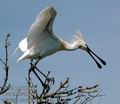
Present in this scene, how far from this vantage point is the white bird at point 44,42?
9123mm

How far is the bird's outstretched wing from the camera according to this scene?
355 inches

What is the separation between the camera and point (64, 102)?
23.0 ft

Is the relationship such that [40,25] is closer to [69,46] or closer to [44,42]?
[44,42]

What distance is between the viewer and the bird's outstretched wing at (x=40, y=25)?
902 cm

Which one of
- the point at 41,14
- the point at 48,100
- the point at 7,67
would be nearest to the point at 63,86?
the point at 48,100

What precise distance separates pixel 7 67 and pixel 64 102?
3.20ft

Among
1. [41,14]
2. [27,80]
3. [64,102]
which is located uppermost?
[41,14]

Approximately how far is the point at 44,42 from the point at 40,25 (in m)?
0.77

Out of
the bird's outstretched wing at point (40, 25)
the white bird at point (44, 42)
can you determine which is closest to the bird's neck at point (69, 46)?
the white bird at point (44, 42)

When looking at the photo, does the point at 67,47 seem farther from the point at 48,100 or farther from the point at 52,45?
the point at 48,100

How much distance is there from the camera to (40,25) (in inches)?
364

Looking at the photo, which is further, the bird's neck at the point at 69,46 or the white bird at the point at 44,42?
the bird's neck at the point at 69,46

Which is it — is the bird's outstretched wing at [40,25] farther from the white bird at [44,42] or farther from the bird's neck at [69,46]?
the bird's neck at [69,46]

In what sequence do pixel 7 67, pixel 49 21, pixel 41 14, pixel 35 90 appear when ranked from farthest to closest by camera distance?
pixel 49 21, pixel 41 14, pixel 35 90, pixel 7 67
